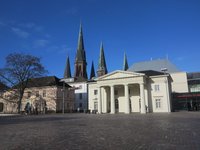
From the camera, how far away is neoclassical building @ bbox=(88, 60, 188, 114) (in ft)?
146

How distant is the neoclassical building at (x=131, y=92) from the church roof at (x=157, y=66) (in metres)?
14.1

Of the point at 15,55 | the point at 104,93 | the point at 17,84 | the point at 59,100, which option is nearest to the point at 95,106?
the point at 104,93

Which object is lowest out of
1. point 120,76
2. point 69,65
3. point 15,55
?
point 120,76

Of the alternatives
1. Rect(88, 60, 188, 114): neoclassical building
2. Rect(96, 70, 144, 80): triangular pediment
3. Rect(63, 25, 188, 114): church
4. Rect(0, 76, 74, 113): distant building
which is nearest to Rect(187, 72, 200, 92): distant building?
Rect(63, 25, 188, 114): church

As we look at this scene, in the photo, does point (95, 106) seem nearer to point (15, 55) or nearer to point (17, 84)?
point (17, 84)

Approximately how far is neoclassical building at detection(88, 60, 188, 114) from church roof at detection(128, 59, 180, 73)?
14.1 metres

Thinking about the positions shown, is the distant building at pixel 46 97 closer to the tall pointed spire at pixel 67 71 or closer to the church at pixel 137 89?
the church at pixel 137 89

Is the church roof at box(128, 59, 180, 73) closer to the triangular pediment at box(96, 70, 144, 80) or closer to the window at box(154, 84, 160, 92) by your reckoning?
the window at box(154, 84, 160, 92)

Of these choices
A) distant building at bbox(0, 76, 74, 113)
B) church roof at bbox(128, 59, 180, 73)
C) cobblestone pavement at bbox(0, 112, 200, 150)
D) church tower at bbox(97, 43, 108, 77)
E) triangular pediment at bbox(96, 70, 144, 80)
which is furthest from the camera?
church tower at bbox(97, 43, 108, 77)

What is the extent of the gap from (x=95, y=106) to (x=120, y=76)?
1244 cm

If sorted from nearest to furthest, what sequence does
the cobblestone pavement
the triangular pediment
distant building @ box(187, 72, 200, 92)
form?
1. the cobblestone pavement
2. the triangular pediment
3. distant building @ box(187, 72, 200, 92)

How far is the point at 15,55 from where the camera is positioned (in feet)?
147

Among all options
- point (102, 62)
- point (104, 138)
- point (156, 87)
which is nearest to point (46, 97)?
point (156, 87)

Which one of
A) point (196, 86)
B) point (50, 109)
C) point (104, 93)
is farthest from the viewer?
point (196, 86)
